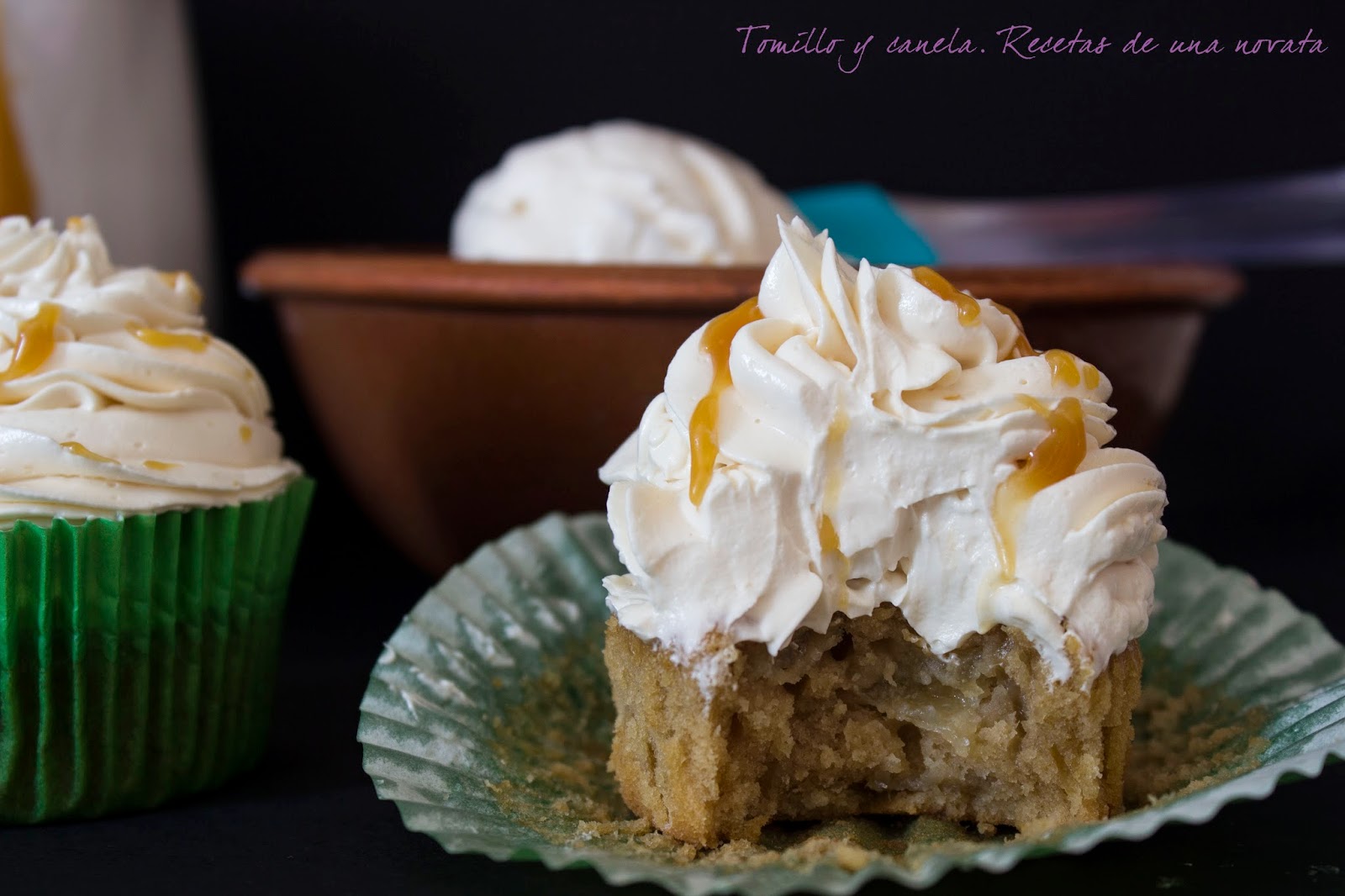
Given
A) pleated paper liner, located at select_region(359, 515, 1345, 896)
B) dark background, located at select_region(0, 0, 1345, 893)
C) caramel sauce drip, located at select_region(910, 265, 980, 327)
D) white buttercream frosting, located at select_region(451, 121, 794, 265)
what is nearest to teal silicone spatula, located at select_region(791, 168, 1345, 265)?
dark background, located at select_region(0, 0, 1345, 893)

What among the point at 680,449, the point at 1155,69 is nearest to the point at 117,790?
the point at 680,449

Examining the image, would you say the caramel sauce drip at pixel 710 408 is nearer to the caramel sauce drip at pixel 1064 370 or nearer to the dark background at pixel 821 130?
the caramel sauce drip at pixel 1064 370

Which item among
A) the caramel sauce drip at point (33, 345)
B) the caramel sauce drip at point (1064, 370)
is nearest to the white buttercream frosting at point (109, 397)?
the caramel sauce drip at point (33, 345)

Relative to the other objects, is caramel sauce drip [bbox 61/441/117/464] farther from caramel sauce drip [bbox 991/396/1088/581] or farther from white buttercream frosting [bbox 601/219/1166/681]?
caramel sauce drip [bbox 991/396/1088/581]

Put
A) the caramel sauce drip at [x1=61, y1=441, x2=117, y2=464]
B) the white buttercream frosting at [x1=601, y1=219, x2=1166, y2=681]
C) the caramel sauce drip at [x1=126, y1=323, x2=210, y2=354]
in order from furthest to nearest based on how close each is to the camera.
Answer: the caramel sauce drip at [x1=126, y1=323, x2=210, y2=354], the caramel sauce drip at [x1=61, y1=441, x2=117, y2=464], the white buttercream frosting at [x1=601, y1=219, x2=1166, y2=681]

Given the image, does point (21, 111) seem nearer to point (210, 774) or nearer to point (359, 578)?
point (359, 578)
